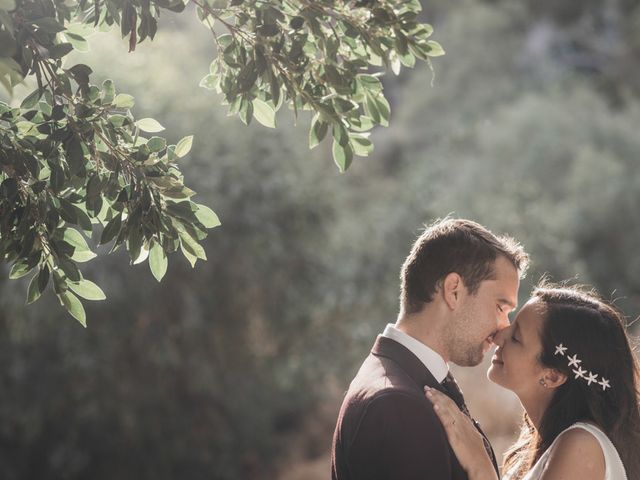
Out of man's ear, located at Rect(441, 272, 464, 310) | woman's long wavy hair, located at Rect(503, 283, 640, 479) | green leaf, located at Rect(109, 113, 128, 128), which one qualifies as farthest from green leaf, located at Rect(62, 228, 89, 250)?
woman's long wavy hair, located at Rect(503, 283, 640, 479)

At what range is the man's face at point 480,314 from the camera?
2656 mm

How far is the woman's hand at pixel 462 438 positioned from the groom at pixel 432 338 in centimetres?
3

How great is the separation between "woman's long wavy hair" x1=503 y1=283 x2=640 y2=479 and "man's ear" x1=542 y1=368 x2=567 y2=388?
0.05 ft

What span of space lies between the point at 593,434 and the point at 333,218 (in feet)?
26.0

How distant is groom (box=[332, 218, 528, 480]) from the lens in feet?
7.83

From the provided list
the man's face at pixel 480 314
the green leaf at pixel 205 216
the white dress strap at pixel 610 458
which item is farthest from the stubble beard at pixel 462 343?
the green leaf at pixel 205 216

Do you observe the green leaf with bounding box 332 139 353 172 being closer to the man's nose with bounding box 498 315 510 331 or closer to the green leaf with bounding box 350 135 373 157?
the green leaf with bounding box 350 135 373 157

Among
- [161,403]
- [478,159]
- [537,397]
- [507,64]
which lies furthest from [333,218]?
[507,64]

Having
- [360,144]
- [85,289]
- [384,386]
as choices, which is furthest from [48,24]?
[384,386]

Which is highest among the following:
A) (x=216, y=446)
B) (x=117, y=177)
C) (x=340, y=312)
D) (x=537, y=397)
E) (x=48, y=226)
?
(x=117, y=177)

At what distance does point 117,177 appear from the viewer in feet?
7.71

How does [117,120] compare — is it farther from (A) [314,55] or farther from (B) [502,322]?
(B) [502,322]

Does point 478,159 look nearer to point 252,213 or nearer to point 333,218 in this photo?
point 333,218

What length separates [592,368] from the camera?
308 centimetres
